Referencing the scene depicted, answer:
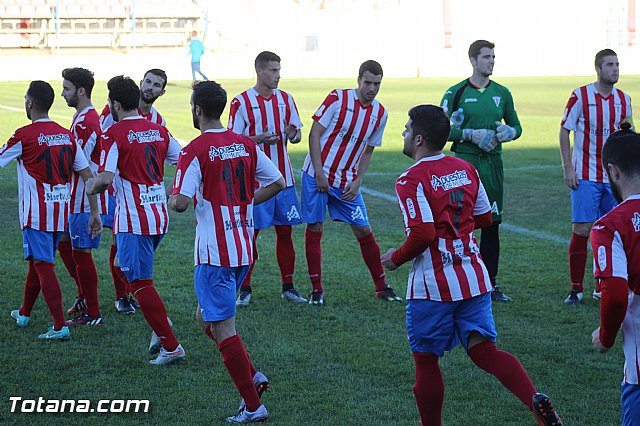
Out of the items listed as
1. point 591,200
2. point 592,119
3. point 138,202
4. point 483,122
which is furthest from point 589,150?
point 138,202

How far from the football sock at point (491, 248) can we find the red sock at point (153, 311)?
10.3ft

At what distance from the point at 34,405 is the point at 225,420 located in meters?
1.16

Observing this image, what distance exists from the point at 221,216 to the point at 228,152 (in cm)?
36

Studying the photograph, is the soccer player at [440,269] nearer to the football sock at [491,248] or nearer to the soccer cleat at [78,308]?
the football sock at [491,248]

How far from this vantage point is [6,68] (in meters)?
37.7

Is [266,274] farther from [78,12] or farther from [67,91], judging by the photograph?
[78,12]

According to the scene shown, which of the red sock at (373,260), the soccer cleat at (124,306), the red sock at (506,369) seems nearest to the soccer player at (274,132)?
the red sock at (373,260)

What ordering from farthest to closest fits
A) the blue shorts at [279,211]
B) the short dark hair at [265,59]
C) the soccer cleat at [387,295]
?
1. the blue shorts at [279,211]
2. the soccer cleat at [387,295]
3. the short dark hair at [265,59]

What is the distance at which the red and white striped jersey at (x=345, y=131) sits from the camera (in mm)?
8039

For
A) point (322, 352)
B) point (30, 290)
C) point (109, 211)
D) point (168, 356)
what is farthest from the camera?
point (109, 211)

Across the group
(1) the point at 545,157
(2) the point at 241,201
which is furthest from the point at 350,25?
(2) the point at 241,201

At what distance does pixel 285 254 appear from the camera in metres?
8.15

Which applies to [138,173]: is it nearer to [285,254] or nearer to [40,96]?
[40,96]

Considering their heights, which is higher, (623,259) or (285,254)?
(623,259)
